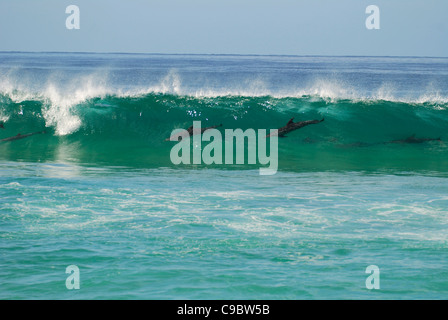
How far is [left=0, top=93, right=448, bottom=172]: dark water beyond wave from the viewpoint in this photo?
59.3 feet

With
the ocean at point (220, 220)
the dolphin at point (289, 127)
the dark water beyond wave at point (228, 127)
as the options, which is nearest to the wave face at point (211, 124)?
the dark water beyond wave at point (228, 127)

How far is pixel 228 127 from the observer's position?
23797mm

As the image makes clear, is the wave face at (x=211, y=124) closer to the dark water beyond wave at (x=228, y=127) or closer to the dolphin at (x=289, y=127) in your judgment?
the dark water beyond wave at (x=228, y=127)

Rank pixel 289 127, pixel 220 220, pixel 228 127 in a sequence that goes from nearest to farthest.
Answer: pixel 220 220, pixel 289 127, pixel 228 127

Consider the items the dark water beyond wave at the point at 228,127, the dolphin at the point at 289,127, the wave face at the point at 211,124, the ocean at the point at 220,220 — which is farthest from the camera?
the dolphin at the point at 289,127

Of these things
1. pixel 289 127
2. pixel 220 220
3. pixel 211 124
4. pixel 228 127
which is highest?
pixel 211 124

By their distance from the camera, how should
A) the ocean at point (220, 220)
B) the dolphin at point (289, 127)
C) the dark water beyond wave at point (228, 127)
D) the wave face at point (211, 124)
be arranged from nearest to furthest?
the ocean at point (220, 220), the dark water beyond wave at point (228, 127), the wave face at point (211, 124), the dolphin at point (289, 127)

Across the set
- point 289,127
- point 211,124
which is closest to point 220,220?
point 289,127

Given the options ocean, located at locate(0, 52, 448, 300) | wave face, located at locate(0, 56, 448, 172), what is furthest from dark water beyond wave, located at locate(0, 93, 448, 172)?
ocean, located at locate(0, 52, 448, 300)

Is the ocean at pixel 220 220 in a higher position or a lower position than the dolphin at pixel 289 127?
lower

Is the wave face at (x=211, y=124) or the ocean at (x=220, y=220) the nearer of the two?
the ocean at (x=220, y=220)

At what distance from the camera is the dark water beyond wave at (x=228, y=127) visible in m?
18.1

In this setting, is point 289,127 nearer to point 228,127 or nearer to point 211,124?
point 228,127

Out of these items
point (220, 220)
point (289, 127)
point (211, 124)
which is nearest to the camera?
point (220, 220)
